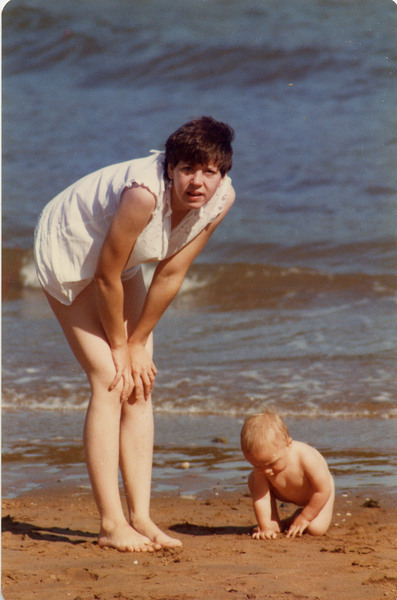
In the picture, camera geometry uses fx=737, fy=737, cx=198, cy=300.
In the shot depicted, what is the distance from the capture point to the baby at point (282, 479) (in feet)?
8.21

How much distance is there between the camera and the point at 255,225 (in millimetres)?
7727

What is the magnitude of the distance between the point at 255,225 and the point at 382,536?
18.1ft

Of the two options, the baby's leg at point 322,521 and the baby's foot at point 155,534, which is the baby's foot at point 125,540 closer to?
the baby's foot at point 155,534

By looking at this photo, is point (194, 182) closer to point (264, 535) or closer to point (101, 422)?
→ point (101, 422)

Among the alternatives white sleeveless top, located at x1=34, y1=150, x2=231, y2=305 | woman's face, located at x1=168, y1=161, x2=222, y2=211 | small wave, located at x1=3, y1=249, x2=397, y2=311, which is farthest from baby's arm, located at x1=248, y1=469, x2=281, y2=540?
small wave, located at x1=3, y1=249, x2=397, y2=311

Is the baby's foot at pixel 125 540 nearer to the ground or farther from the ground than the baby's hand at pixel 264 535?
farther from the ground

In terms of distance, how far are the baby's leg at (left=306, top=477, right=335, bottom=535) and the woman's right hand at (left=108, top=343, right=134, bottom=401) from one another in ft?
2.59

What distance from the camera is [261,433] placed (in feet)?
8.20

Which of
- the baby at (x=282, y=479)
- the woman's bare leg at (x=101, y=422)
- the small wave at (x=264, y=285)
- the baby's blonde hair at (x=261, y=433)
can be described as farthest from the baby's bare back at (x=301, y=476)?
the small wave at (x=264, y=285)

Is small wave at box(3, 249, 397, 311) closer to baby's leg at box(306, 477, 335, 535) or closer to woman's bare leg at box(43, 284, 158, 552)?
baby's leg at box(306, 477, 335, 535)

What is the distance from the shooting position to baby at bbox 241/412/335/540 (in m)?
2.50

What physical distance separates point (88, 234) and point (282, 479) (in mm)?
1087

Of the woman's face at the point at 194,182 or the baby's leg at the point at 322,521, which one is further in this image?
the baby's leg at the point at 322,521

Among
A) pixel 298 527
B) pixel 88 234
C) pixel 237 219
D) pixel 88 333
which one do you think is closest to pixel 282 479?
pixel 298 527
